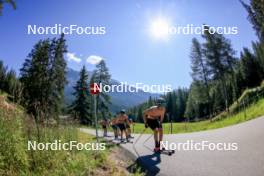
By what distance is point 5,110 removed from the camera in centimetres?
742

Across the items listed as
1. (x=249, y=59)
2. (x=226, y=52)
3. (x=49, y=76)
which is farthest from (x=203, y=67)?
(x=49, y=76)

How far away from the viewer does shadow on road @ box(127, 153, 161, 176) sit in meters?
7.58

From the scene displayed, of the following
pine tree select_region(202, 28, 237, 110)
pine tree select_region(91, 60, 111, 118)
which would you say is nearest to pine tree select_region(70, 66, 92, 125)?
pine tree select_region(91, 60, 111, 118)

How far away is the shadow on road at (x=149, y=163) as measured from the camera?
758 cm

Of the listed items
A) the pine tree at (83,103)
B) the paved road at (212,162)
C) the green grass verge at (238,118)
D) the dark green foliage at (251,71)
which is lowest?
the paved road at (212,162)

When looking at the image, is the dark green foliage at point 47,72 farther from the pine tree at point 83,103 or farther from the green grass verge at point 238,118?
the green grass verge at point 238,118

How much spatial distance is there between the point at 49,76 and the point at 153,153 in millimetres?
43400

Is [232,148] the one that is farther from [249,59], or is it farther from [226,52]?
[249,59]

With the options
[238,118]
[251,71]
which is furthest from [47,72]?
[251,71]

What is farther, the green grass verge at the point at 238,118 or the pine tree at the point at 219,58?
the pine tree at the point at 219,58

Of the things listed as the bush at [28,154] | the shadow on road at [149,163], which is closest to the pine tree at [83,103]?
the shadow on road at [149,163]

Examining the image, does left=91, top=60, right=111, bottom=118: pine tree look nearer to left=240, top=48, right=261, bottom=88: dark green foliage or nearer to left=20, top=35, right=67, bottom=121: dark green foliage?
left=20, top=35, right=67, bottom=121: dark green foliage

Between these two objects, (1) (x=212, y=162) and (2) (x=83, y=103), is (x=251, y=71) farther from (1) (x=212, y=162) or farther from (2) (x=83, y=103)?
(1) (x=212, y=162)

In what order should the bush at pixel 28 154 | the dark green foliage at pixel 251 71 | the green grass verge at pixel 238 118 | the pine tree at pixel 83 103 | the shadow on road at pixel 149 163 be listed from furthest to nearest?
the pine tree at pixel 83 103 < the dark green foliage at pixel 251 71 < the green grass verge at pixel 238 118 < the shadow on road at pixel 149 163 < the bush at pixel 28 154
